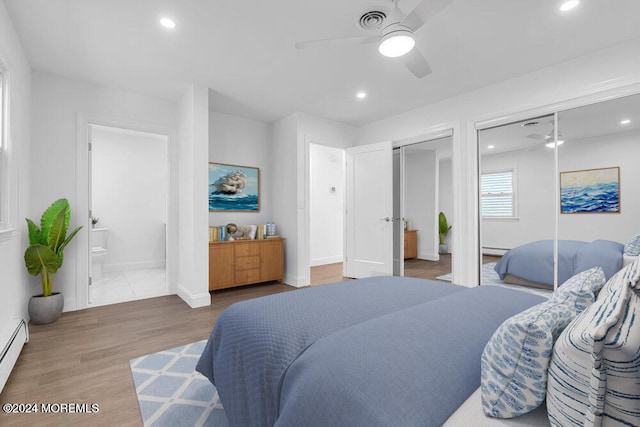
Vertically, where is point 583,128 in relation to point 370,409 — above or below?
above

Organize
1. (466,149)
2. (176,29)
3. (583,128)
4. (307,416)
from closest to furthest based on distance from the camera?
(307,416), (176,29), (583,128), (466,149)

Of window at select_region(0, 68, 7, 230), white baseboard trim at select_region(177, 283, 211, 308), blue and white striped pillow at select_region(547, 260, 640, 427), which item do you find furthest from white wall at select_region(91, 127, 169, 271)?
blue and white striped pillow at select_region(547, 260, 640, 427)

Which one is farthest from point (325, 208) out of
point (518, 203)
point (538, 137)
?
point (538, 137)

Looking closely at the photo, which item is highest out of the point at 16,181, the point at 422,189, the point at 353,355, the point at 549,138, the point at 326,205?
the point at 549,138

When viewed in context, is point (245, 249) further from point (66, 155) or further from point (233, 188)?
point (66, 155)

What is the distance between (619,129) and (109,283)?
6.56 metres

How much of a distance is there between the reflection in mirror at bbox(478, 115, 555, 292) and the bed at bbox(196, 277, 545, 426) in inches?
85.2

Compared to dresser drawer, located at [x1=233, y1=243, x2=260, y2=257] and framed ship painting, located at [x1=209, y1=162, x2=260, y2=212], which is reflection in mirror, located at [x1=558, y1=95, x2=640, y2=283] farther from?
framed ship painting, located at [x1=209, y1=162, x2=260, y2=212]

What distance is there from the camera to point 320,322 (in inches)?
49.7

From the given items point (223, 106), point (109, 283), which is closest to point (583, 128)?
point (223, 106)

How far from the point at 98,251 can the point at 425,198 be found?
17.4 feet

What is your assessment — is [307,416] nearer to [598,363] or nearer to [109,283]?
[598,363]

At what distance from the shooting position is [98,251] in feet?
15.5

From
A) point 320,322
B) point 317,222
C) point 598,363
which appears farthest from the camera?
point 317,222
